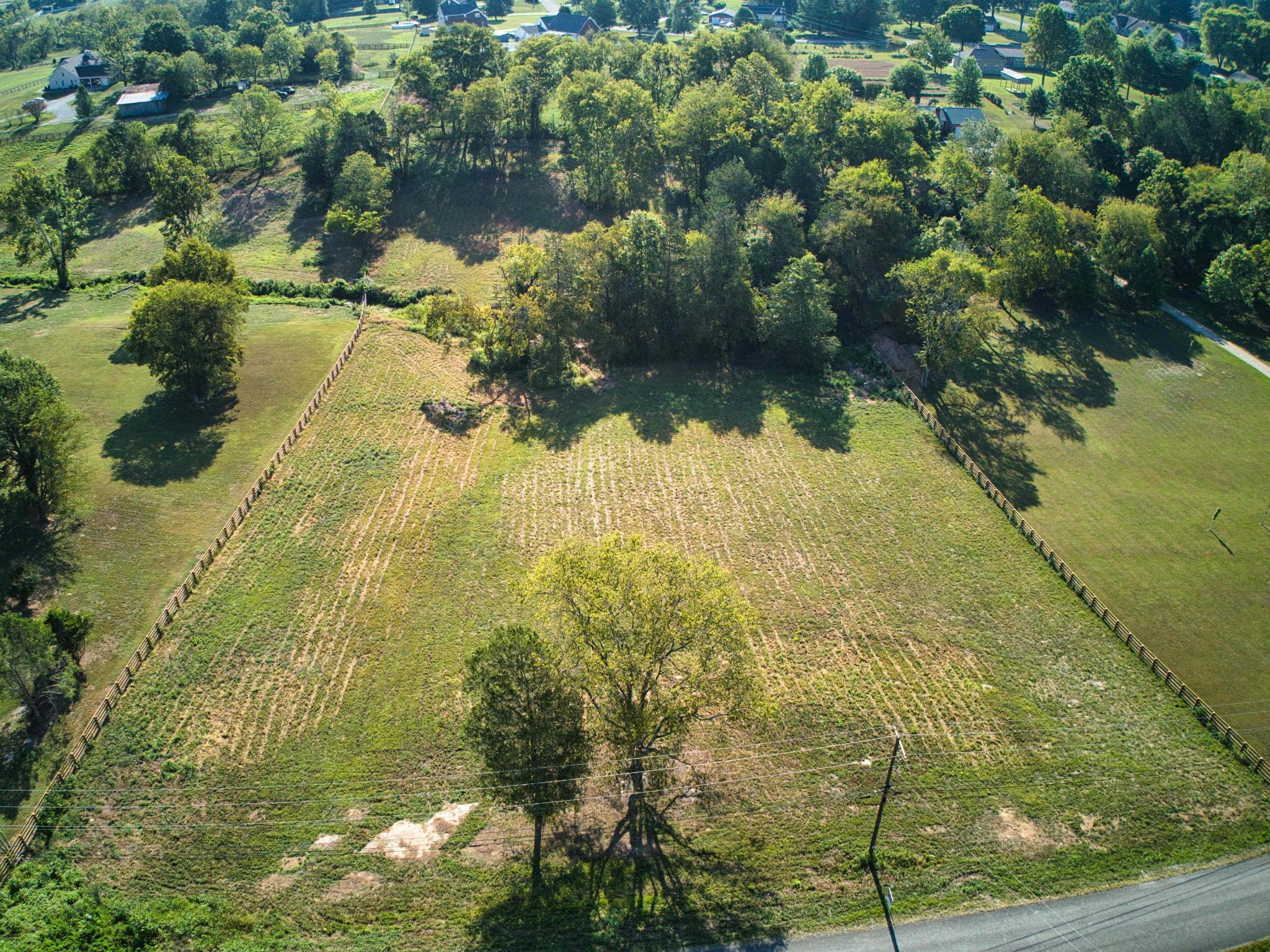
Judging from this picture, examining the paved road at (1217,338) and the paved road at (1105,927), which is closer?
the paved road at (1105,927)

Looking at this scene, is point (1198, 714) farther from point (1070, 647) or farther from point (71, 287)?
point (71, 287)

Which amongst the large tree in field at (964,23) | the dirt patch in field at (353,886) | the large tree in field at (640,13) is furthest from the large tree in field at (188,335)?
the large tree in field at (964,23)

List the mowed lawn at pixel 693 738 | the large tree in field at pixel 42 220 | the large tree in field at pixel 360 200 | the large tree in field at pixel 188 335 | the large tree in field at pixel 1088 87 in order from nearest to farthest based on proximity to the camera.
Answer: the mowed lawn at pixel 693 738
the large tree in field at pixel 188 335
the large tree in field at pixel 42 220
the large tree in field at pixel 360 200
the large tree in field at pixel 1088 87

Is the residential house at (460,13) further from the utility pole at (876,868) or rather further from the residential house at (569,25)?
the utility pole at (876,868)

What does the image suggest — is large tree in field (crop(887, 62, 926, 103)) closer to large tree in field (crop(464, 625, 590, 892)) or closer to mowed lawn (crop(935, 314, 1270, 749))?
mowed lawn (crop(935, 314, 1270, 749))

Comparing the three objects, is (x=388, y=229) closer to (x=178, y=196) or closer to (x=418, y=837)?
(x=178, y=196)
